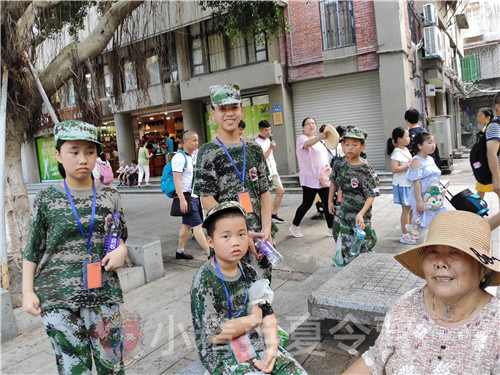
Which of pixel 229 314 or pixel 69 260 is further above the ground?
pixel 69 260

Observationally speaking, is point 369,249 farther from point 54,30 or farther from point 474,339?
point 54,30

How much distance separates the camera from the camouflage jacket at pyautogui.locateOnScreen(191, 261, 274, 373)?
1.99m

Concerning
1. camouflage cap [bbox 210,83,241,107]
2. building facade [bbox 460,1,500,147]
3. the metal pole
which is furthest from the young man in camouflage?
building facade [bbox 460,1,500,147]

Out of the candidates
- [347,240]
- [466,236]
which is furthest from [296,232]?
[466,236]

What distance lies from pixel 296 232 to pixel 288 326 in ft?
11.5

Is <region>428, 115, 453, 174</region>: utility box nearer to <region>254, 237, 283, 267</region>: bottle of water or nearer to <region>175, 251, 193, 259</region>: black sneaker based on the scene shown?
<region>175, 251, 193, 259</region>: black sneaker

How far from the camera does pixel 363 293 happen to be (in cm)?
293

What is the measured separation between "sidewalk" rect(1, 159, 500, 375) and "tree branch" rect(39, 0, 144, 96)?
2959 millimetres

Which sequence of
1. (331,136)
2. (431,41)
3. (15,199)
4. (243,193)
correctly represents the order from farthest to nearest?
(431,41)
(331,136)
(15,199)
(243,193)

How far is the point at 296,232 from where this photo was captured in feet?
21.8

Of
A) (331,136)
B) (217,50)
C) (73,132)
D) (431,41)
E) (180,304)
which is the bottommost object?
(180,304)

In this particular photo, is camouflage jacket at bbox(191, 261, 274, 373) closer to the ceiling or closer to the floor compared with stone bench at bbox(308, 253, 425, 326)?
closer to the ceiling

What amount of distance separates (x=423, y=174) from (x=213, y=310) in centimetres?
397

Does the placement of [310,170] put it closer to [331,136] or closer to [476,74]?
[331,136]
